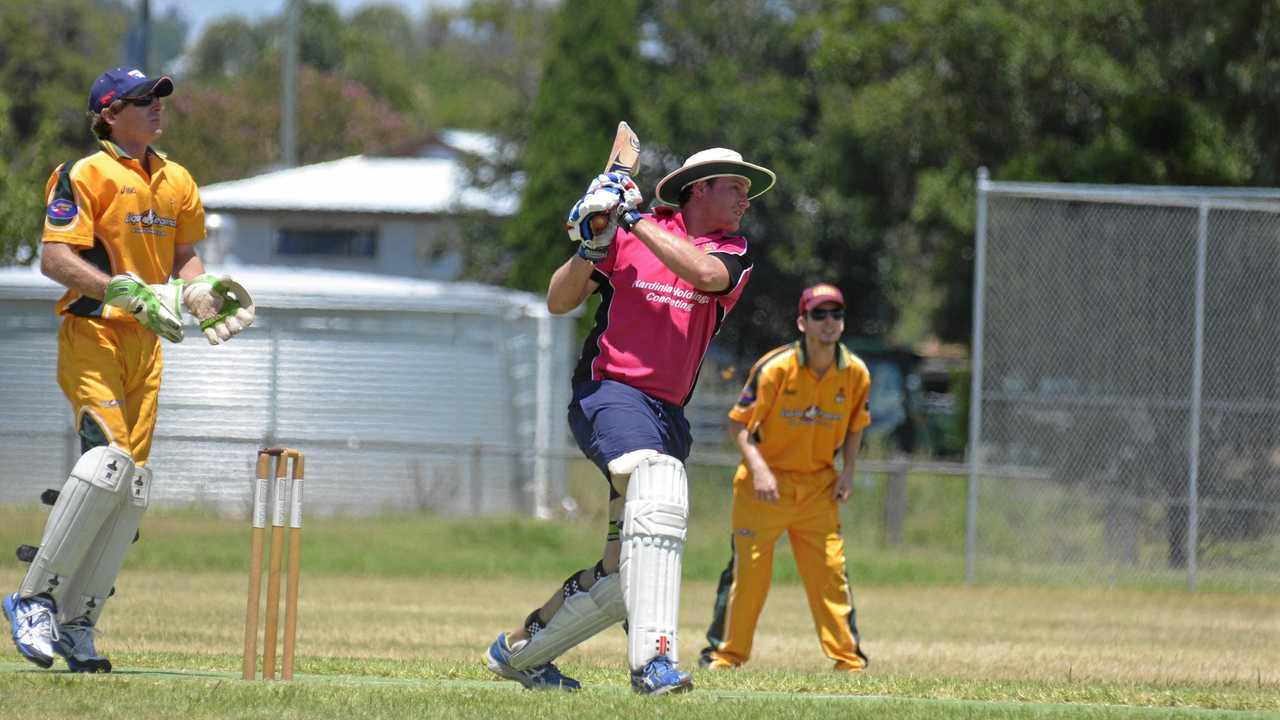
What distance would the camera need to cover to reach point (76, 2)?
66.9 meters

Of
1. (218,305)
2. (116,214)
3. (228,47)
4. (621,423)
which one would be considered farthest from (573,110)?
(228,47)

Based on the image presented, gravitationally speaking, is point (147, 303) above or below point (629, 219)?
below

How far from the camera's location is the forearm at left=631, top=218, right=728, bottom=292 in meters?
6.83

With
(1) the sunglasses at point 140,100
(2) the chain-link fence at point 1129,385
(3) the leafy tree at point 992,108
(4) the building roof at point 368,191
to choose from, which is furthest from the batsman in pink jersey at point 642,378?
(4) the building roof at point 368,191

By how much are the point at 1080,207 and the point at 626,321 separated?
37.2ft

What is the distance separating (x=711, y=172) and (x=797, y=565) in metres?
4.03

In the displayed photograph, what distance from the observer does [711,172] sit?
7.38 m

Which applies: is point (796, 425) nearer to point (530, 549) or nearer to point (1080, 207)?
point (1080, 207)

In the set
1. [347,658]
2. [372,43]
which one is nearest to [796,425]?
[347,658]

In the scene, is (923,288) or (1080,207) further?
(923,288)

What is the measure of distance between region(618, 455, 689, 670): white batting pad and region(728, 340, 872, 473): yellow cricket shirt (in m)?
4.35

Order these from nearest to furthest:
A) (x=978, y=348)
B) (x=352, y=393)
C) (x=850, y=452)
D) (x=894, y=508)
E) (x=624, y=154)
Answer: (x=624, y=154)
(x=850, y=452)
(x=978, y=348)
(x=894, y=508)
(x=352, y=393)

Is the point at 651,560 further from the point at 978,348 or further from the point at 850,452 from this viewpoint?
the point at 978,348

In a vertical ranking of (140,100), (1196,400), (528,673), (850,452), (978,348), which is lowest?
(528,673)
